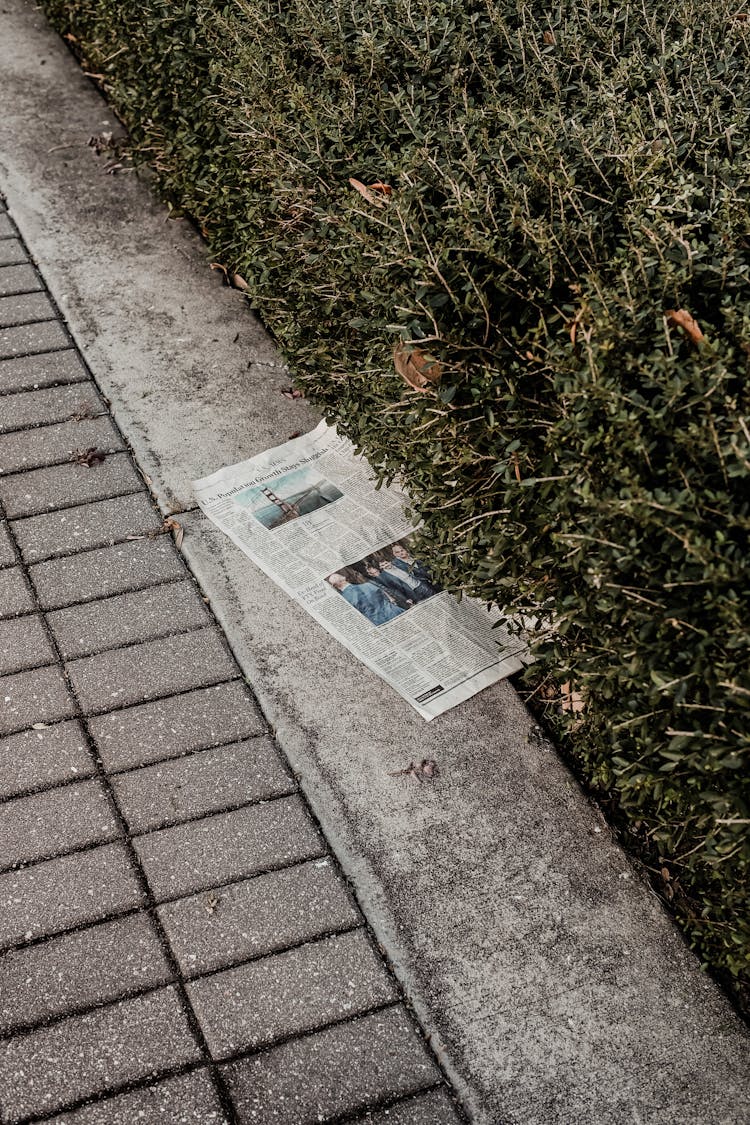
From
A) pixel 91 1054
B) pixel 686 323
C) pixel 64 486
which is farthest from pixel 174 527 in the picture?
pixel 686 323

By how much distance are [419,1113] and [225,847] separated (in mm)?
656

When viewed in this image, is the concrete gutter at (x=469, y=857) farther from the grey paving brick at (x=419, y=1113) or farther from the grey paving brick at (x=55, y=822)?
→ the grey paving brick at (x=55, y=822)

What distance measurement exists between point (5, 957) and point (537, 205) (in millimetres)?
1833

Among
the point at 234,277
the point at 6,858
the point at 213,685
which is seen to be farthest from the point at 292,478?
the point at 6,858

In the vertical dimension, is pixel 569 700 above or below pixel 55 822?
above

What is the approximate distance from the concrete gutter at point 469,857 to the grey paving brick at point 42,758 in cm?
44

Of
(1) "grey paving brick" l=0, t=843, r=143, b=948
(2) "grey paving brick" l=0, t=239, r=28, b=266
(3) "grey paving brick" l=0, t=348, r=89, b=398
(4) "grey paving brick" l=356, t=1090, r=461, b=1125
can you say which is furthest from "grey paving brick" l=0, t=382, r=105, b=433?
(4) "grey paving brick" l=356, t=1090, r=461, b=1125

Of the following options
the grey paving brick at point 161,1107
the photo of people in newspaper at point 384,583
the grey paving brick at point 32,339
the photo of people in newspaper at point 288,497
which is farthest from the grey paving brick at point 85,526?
the grey paving brick at point 161,1107

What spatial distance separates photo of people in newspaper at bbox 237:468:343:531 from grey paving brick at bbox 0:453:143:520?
333 millimetres

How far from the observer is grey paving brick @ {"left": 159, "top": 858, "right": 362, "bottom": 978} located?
2188 millimetres

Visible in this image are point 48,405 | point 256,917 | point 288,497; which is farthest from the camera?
point 48,405

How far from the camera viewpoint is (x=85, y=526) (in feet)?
9.96

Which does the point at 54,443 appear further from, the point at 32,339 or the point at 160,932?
the point at 160,932

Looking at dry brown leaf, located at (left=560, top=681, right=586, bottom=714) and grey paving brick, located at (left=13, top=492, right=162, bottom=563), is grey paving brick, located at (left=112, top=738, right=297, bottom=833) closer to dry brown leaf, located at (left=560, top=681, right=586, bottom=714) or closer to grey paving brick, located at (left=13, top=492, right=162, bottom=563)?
dry brown leaf, located at (left=560, top=681, right=586, bottom=714)
